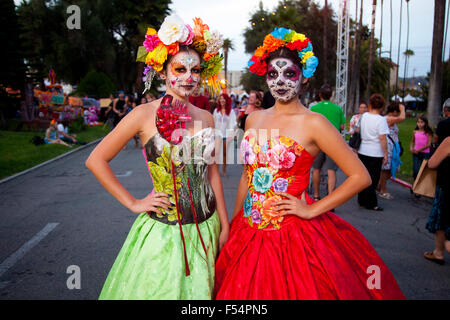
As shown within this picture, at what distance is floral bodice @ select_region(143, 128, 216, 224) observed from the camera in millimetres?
2367

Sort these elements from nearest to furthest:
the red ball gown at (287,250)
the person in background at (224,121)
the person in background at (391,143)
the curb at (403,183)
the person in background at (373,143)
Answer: the red ball gown at (287,250) < the person in background at (373,143) < the person in background at (391,143) < the curb at (403,183) < the person in background at (224,121)

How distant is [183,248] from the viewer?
2.31 metres

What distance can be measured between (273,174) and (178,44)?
3.51ft

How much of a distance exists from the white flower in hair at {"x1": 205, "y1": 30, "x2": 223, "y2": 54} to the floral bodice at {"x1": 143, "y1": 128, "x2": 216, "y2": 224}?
57cm

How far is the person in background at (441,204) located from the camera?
13.5 feet

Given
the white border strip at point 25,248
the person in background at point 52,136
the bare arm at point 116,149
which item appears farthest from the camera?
the person in background at point 52,136

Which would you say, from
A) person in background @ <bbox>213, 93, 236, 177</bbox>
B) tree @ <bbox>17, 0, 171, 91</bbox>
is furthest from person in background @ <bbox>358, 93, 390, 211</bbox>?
tree @ <bbox>17, 0, 171, 91</bbox>

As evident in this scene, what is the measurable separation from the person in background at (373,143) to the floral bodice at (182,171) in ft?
16.7

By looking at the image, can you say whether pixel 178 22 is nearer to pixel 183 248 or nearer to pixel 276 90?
pixel 276 90

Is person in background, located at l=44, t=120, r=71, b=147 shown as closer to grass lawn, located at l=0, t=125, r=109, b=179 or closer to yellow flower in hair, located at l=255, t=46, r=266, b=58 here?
grass lawn, located at l=0, t=125, r=109, b=179

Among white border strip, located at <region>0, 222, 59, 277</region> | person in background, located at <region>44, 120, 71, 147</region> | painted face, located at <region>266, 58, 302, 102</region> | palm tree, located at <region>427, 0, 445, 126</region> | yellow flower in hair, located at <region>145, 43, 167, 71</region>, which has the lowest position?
white border strip, located at <region>0, 222, 59, 277</region>

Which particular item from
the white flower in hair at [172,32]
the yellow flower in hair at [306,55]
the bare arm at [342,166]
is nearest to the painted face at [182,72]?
the white flower in hair at [172,32]

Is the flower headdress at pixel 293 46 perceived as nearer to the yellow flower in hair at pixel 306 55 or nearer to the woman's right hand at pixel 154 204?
the yellow flower in hair at pixel 306 55
